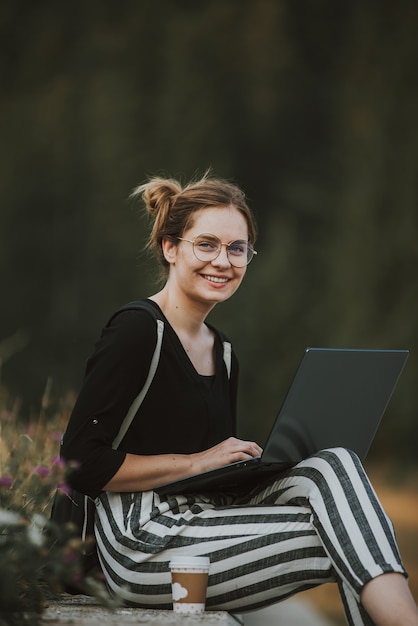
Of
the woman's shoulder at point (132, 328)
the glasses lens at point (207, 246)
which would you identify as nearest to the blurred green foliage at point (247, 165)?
the glasses lens at point (207, 246)

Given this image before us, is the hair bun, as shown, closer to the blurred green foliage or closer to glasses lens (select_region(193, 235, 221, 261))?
glasses lens (select_region(193, 235, 221, 261))

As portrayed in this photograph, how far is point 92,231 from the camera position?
27.9 feet

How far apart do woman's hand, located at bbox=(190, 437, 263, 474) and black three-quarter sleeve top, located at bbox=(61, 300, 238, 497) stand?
111mm

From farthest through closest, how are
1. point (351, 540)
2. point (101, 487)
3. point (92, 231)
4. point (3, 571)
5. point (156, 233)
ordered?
point (92, 231) < point (156, 233) < point (101, 487) < point (351, 540) < point (3, 571)

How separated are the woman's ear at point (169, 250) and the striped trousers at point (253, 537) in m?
0.58

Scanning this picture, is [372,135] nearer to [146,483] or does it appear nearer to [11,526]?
[146,483]

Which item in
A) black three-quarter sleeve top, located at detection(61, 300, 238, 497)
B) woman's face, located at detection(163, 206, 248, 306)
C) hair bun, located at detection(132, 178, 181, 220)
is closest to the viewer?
black three-quarter sleeve top, located at detection(61, 300, 238, 497)

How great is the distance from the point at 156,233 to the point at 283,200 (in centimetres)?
575

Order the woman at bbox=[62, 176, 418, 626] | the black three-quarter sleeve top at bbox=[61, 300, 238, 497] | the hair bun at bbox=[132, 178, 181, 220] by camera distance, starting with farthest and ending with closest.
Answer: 1. the hair bun at bbox=[132, 178, 181, 220]
2. the black three-quarter sleeve top at bbox=[61, 300, 238, 497]
3. the woman at bbox=[62, 176, 418, 626]

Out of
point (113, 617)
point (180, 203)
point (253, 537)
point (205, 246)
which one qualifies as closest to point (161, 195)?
point (180, 203)

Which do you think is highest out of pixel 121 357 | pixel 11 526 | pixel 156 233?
pixel 156 233

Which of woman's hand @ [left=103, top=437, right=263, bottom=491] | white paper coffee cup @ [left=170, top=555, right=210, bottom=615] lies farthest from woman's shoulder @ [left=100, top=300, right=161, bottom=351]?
white paper coffee cup @ [left=170, top=555, right=210, bottom=615]

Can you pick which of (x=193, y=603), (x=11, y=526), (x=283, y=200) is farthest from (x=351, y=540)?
(x=283, y=200)

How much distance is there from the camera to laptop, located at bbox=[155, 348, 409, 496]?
2410mm
